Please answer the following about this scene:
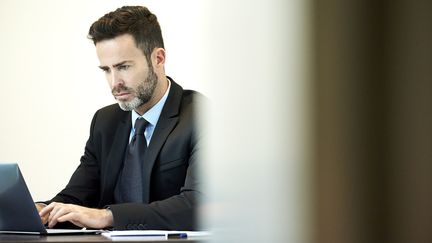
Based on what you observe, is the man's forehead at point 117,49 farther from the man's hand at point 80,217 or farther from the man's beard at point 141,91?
the man's hand at point 80,217

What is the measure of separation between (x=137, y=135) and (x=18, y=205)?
27.7 inches

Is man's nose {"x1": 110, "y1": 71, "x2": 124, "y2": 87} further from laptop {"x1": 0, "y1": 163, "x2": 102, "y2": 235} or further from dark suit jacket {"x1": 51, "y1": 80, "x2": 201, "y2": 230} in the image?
laptop {"x1": 0, "y1": 163, "x2": 102, "y2": 235}

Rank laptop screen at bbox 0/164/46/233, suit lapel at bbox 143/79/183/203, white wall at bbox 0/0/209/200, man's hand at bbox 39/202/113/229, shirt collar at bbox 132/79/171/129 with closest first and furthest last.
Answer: laptop screen at bbox 0/164/46/233 → man's hand at bbox 39/202/113/229 → suit lapel at bbox 143/79/183/203 → shirt collar at bbox 132/79/171/129 → white wall at bbox 0/0/209/200

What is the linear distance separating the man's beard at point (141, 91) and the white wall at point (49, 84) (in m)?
0.99

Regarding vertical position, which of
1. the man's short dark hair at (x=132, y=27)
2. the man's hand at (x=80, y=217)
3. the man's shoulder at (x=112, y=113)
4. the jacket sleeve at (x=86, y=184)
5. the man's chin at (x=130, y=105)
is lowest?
the jacket sleeve at (x=86, y=184)

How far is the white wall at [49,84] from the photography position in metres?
3.41

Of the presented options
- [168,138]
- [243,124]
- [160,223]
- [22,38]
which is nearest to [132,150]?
[168,138]

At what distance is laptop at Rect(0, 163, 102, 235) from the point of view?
1.53m

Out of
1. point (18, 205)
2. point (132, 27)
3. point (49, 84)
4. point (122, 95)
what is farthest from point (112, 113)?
point (49, 84)

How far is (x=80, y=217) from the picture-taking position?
1.75 meters

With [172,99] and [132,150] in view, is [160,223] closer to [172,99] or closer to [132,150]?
[132,150]

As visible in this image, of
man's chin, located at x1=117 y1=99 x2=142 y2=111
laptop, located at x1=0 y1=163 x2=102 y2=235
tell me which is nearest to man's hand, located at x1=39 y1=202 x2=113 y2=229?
laptop, located at x1=0 y1=163 x2=102 y2=235

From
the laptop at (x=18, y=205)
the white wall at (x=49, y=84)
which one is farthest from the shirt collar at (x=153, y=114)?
the white wall at (x=49, y=84)

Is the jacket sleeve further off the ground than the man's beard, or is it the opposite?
the man's beard
